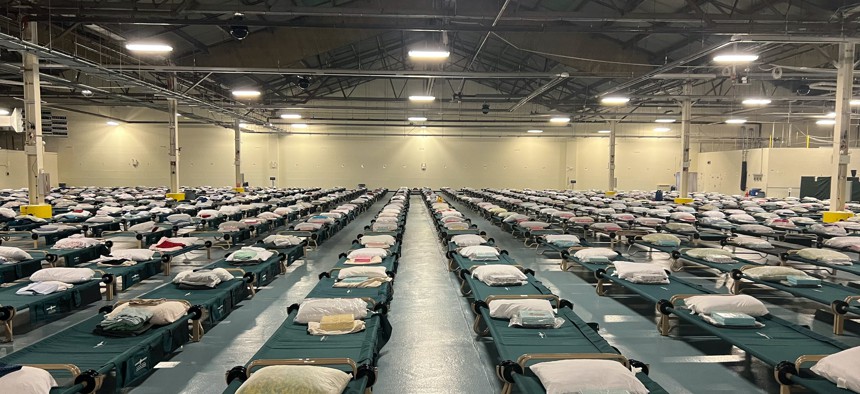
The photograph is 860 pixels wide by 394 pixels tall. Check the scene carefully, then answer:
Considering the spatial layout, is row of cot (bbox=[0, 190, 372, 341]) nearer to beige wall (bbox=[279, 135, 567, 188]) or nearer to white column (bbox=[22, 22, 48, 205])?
white column (bbox=[22, 22, 48, 205])

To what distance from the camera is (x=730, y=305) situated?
5.16 m

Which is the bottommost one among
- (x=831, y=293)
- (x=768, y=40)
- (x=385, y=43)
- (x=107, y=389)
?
(x=107, y=389)

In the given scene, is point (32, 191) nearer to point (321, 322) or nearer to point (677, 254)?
point (321, 322)

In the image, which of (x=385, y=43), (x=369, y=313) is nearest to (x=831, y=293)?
(x=369, y=313)

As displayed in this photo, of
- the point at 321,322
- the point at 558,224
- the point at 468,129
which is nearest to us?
the point at 321,322

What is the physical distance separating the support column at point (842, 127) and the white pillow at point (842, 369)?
13.0 meters

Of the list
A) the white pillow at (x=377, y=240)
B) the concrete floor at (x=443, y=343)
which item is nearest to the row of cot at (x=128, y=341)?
the concrete floor at (x=443, y=343)

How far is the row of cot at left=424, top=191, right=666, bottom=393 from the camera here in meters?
3.38

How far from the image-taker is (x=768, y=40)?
10992mm

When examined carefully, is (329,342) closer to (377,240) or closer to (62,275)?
(62,275)

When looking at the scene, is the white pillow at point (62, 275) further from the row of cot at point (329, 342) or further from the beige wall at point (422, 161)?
the beige wall at point (422, 161)

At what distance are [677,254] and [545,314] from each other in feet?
18.1

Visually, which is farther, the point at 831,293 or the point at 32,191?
A: the point at 32,191

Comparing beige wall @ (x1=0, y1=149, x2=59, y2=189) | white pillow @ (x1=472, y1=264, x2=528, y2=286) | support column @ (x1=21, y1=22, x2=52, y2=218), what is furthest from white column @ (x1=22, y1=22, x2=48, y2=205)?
beige wall @ (x1=0, y1=149, x2=59, y2=189)
